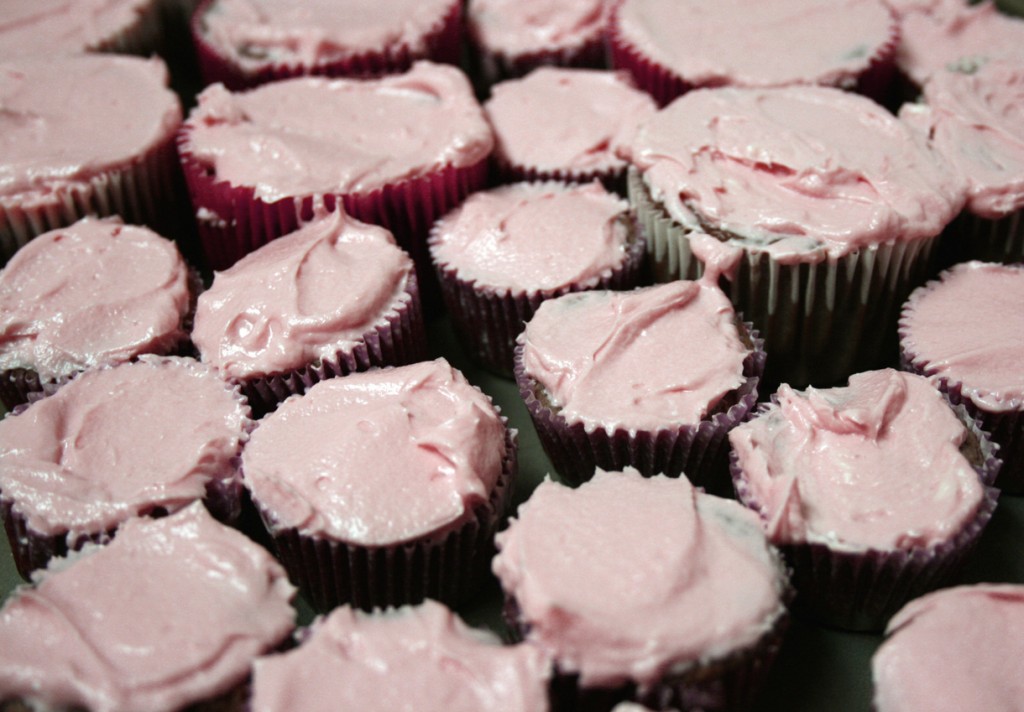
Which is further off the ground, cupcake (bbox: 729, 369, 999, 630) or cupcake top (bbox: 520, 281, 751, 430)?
cupcake top (bbox: 520, 281, 751, 430)

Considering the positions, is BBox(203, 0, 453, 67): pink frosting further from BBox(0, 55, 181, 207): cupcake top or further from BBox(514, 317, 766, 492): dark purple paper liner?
BBox(514, 317, 766, 492): dark purple paper liner

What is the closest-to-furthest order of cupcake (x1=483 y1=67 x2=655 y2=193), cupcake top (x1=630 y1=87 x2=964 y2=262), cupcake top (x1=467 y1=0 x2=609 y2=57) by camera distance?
cupcake top (x1=630 y1=87 x2=964 y2=262) < cupcake (x1=483 y1=67 x2=655 y2=193) < cupcake top (x1=467 y1=0 x2=609 y2=57)

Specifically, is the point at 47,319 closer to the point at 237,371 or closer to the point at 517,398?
the point at 237,371

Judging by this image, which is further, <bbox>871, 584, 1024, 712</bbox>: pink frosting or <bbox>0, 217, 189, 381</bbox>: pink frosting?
<bbox>0, 217, 189, 381</bbox>: pink frosting

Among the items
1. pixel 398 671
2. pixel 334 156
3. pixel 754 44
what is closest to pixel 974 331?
pixel 754 44

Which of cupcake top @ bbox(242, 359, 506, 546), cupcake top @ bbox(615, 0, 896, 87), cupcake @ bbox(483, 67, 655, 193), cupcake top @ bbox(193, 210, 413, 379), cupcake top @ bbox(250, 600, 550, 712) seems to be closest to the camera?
cupcake top @ bbox(250, 600, 550, 712)

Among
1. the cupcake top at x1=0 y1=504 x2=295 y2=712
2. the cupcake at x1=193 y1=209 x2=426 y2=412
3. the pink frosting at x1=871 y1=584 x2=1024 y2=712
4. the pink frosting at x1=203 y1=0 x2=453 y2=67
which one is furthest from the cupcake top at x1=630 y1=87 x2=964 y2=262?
the cupcake top at x1=0 y1=504 x2=295 y2=712
